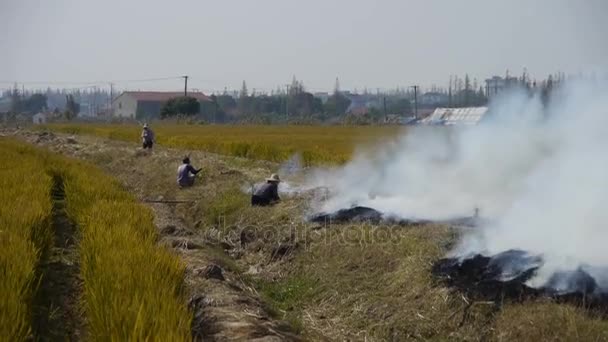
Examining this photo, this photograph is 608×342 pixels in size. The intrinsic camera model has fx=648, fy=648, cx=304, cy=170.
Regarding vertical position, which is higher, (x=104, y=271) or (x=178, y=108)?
(x=178, y=108)

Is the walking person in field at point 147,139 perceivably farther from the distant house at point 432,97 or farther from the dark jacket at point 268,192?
the distant house at point 432,97

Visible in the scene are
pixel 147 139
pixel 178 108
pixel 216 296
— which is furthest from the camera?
pixel 178 108

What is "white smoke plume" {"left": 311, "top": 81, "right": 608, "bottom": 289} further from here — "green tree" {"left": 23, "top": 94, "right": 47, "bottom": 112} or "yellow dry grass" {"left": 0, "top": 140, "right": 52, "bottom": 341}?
"green tree" {"left": 23, "top": 94, "right": 47, "bottom": 112}

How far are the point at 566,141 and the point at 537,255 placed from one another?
296 centimetres

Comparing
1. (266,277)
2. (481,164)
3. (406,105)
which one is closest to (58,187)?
(266,277)

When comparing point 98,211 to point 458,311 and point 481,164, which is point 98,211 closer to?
point 458,311

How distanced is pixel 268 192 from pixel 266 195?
87 millimetres

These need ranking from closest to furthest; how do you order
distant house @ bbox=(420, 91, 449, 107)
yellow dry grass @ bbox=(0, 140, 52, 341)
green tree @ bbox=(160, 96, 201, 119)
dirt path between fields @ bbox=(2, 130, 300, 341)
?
yellow dry grass @ bbox=(0, 140, 52, 341), dirt path between fields @ bbox=(2, 130, 300, 341), green tree @ bbox=(160, 96, 201, 119), distant house @ bbox=(420, 91, 449, 107)

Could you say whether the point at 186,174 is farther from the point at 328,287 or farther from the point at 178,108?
the point at 178,108

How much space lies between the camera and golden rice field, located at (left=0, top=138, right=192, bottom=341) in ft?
15.8

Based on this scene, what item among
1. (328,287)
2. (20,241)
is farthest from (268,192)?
(20,241)

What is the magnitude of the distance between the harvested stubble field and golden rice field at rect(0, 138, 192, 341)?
1.48 ft

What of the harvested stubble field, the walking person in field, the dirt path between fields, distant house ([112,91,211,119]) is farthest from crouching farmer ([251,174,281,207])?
distant house ([112,91,211,119])

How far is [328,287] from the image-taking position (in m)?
9.16
